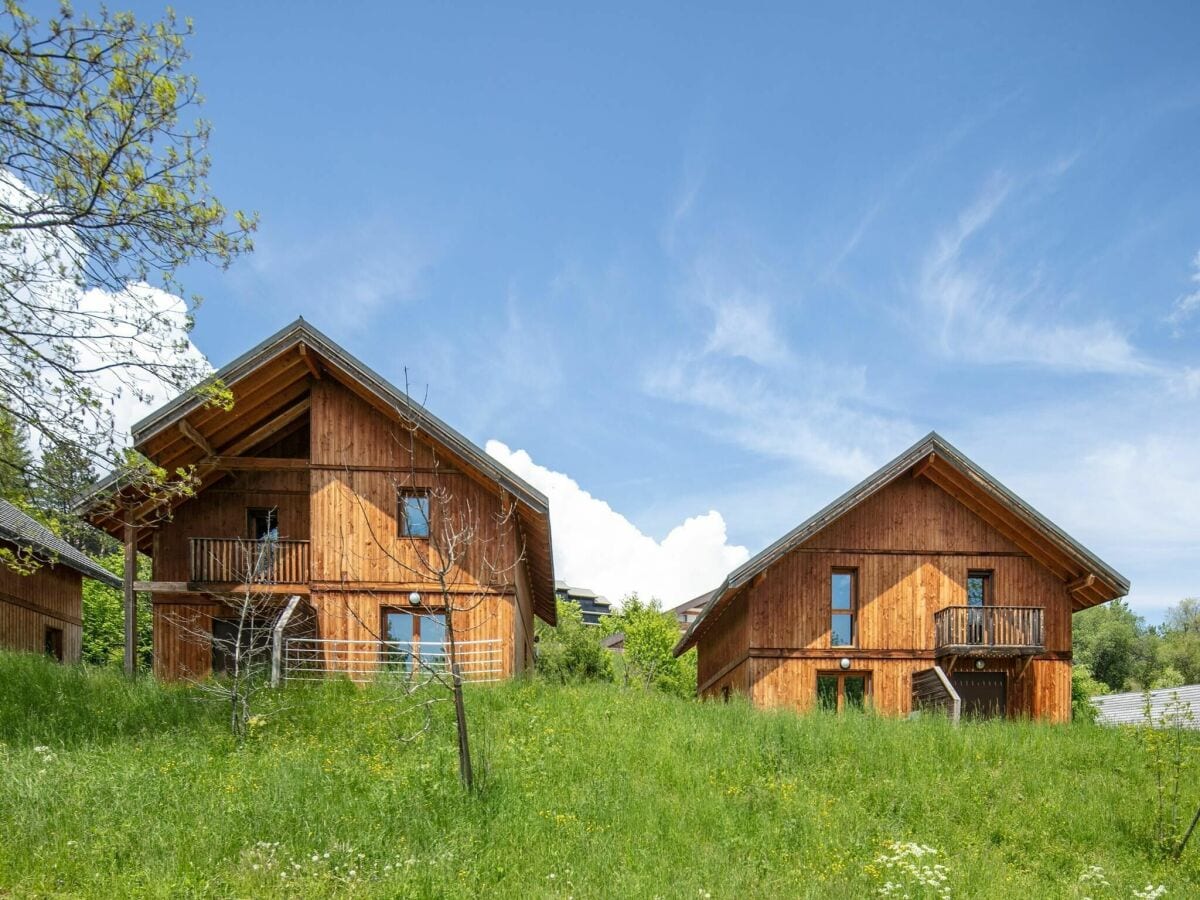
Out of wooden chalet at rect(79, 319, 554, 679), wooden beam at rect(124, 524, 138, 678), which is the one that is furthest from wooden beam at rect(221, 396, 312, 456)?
wooden beam at rect(124, 524, 138, 678)

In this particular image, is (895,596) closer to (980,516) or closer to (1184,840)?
(980,516)

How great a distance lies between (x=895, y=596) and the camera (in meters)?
23.8

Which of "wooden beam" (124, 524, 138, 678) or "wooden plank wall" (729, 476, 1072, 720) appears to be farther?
"wooden plank wall" (729, 476, 1072, 720)

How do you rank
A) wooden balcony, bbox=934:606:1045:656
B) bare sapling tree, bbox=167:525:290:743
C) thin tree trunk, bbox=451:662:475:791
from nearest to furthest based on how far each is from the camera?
thin tree trunk, bbox=451:662:475:791 → bare sapling tree, bbox=167:525:290:743 → wooden balcony, bbox=934:606:1045:656

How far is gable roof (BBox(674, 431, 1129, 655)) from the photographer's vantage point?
22.3 m

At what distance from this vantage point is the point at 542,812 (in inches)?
473

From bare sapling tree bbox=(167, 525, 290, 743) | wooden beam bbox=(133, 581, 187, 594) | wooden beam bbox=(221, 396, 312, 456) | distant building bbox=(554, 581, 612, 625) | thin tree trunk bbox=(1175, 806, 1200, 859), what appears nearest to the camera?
thin tree trunk bbox=(1175, 806, 1200, 859)

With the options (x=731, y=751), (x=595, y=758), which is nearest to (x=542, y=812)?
(x=595, y=758)

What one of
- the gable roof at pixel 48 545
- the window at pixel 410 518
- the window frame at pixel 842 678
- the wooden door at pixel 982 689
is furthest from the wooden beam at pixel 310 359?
the wooden door at pixel 982 689

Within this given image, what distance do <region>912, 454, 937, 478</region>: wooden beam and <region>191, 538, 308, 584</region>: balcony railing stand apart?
14855mm

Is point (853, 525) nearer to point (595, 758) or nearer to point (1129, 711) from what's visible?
point (595, 758)

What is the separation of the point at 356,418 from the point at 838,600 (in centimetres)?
1260

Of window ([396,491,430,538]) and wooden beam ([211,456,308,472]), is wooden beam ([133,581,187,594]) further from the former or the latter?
window ([396,491,430,538])

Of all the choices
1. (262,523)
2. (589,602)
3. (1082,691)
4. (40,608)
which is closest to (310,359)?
(262,523)
